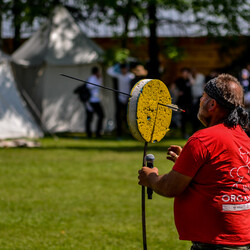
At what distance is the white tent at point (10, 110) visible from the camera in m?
15.7

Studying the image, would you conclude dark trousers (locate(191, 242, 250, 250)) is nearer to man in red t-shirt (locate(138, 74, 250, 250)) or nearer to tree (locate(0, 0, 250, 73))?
man in red t-shirt (locate(138, 74, 250, 250))

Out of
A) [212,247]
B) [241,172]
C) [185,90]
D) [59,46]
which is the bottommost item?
[212,247]

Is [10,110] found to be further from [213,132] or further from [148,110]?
[213,132]

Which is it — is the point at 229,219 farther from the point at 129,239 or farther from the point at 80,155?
the point at 80,155

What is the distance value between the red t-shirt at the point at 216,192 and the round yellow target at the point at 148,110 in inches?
16.4

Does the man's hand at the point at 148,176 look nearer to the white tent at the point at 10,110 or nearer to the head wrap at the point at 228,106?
the head wrap at the point at 228,106

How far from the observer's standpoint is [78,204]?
743 cm

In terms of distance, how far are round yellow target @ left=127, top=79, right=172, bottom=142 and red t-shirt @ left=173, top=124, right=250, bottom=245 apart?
16.4 inches

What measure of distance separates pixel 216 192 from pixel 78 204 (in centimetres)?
449

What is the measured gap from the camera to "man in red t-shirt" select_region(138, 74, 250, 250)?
3068 mm

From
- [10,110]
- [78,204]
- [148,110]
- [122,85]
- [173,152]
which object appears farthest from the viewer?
[10,110]

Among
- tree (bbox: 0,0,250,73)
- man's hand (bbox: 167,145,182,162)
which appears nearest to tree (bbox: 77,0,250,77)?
tree (bbox: 0,0,250,73)

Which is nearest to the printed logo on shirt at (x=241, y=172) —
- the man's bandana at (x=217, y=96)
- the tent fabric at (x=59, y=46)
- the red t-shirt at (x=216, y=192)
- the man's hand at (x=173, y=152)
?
the red t-shirt at (x=216, y=192)

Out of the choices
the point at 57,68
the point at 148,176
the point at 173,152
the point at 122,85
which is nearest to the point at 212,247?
the point at 148,176
